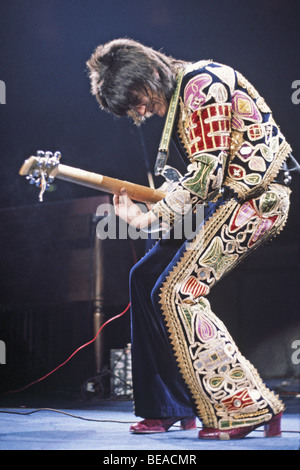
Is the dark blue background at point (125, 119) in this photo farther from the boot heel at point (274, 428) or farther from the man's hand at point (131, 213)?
the boot heel at point (274, 428)

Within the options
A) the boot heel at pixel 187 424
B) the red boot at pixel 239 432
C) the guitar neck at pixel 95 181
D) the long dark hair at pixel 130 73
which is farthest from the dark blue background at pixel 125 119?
the red boot at pixel 239 432

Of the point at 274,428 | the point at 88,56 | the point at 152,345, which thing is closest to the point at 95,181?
the point at 152,345

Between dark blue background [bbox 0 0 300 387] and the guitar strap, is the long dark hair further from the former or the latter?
dark blue background [bbox 0 0 300 387]

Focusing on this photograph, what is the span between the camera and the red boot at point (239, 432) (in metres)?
1.51

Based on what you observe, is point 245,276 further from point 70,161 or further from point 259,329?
point 70,161

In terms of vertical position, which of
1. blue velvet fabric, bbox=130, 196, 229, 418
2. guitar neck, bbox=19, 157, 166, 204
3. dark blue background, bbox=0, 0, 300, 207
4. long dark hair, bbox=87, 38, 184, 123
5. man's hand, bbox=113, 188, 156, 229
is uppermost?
dark blue background, bbox=0, 0, 300, 207

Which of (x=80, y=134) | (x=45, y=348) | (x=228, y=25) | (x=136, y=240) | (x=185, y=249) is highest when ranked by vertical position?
(x=228, y=25)

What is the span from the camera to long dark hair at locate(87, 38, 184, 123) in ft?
5.72

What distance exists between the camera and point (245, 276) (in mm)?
4281

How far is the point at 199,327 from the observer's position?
5.18 ft

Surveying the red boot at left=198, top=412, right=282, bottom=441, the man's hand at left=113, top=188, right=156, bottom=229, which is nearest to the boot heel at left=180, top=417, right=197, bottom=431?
the red boot at left=198, top=412, right=282, bottom=441

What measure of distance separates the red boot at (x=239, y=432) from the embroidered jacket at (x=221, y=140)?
667 millimetres

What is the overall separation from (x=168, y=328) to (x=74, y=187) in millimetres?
3109

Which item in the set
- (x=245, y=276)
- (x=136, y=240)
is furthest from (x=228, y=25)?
(x=245, y=276)
